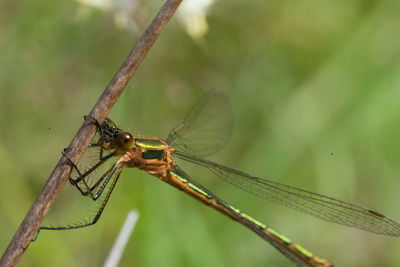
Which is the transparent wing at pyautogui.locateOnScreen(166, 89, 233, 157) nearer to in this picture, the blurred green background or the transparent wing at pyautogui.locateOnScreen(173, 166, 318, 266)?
the transparent wing at pyautogui.locateOnScreen(173, 166, 318, 266)

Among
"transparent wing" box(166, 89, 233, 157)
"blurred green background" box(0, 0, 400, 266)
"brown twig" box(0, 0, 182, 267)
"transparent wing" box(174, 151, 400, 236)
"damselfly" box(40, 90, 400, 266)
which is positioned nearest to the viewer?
"brown twig" box(0, 0, 182, 267)

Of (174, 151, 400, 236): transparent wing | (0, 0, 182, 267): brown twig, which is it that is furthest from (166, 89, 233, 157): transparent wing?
(0, 0, 182, 267): brown twig

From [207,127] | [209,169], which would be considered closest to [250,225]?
[209,169]

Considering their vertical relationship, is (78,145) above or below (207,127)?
below

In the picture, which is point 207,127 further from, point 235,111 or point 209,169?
point 235,111

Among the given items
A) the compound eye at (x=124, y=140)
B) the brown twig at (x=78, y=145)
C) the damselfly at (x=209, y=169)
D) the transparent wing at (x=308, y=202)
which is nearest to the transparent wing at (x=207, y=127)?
the damselfly at (x=209, y=169)

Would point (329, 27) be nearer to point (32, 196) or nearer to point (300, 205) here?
point (300, 205)
